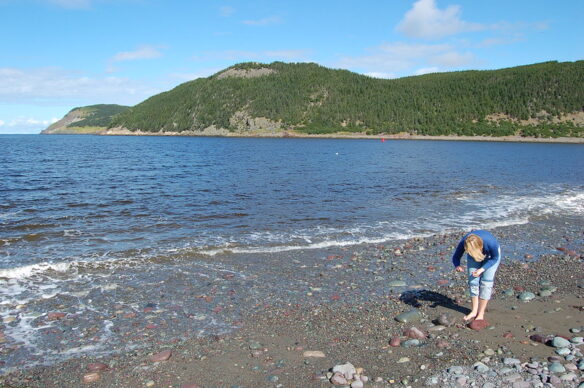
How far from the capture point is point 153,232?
18266mm

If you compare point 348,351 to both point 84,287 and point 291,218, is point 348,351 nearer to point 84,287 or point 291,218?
point 84,287

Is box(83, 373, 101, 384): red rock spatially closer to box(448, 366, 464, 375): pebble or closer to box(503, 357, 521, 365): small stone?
box(448, 366, 464, 375): pebble

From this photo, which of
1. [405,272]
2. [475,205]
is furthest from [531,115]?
[405,272]

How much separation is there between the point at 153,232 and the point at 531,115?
219830 mm

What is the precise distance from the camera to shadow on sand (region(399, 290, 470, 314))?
10150 millimetres

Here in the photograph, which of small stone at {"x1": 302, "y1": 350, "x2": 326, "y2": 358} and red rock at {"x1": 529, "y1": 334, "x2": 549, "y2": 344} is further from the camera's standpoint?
red rock at {"x1": 529, "y1": 334, "x2": 549, "y2": 344}

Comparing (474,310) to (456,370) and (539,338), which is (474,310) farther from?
(456,370)

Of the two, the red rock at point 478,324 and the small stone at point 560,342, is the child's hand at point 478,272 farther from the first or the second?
the small stone at point 560,342

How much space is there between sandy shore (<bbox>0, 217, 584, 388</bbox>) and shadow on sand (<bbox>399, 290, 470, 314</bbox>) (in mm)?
25

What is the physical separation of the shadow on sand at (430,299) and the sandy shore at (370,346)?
2 centimetres

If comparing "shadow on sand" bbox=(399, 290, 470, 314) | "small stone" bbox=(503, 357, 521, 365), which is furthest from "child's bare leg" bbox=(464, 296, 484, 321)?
"small stone" bbox=(503, 357, 521, 365)

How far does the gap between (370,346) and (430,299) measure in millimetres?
3343

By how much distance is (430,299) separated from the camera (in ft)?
35.1

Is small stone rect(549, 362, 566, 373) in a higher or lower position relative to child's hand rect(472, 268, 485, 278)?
lower
